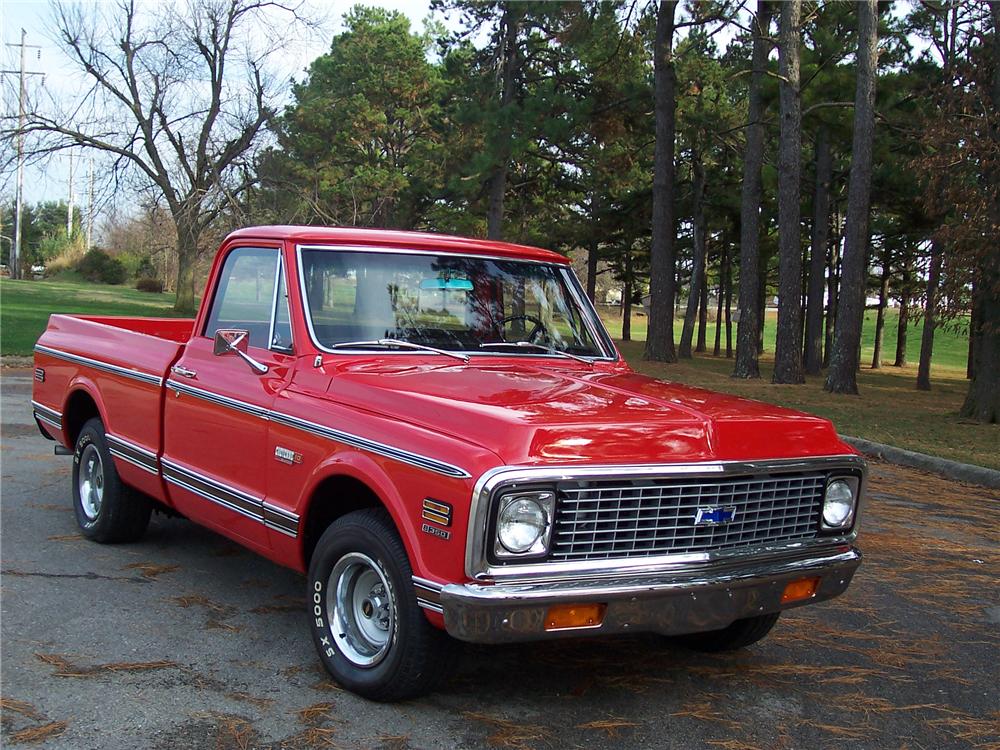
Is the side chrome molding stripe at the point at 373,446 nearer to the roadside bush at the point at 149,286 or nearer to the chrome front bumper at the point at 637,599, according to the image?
the chrome front bumper at the point at 637,599

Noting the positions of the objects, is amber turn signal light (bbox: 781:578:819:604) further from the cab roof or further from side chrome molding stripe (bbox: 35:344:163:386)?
side chrome molding stripe (bbox: 35:344:163:386)

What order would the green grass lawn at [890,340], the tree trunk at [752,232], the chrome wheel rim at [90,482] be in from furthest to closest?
the green grass lawn at [890,340], the tree trunk at [752,232], the chrome wheel rim at [90,482]

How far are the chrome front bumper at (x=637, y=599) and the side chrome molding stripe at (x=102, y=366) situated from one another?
2828mm

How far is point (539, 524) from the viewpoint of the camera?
3455 mm

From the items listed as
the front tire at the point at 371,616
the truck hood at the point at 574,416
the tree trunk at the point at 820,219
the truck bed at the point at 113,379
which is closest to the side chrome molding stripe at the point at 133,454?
the truck bed at the point at 113,379

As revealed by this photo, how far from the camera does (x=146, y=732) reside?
3.53 m

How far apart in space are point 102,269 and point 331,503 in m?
63.5

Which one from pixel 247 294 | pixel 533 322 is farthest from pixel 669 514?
pixel 247 294

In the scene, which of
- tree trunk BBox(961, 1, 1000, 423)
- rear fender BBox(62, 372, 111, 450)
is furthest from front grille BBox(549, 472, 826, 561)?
tree trunk BBox(961, 1, 1000, 423)

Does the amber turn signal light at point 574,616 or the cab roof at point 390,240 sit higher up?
the cab roof at point 390,240

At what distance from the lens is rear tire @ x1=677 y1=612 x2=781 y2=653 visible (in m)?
4.53

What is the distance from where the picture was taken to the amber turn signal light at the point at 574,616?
11.3 feet

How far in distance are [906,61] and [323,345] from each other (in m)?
24.1

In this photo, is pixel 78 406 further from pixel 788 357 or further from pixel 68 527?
pixel 788 357
